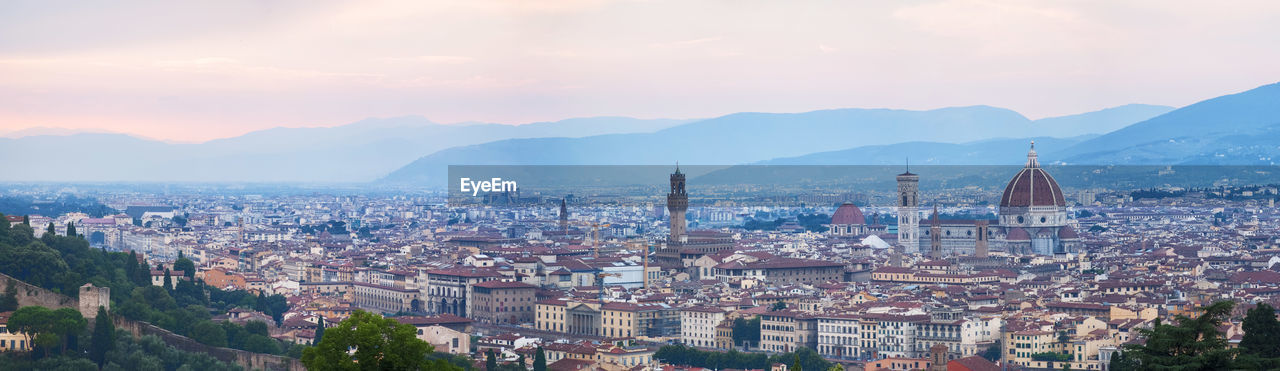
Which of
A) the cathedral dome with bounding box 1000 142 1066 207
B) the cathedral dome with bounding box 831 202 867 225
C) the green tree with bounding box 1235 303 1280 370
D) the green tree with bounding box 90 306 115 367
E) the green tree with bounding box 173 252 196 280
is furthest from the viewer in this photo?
the cathedral dome with bounding box 831 202 867 225

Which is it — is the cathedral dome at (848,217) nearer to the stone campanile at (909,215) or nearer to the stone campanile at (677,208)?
the stone campanile at (909,215)

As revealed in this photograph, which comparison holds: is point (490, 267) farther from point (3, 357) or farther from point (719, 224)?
point (719, 224)

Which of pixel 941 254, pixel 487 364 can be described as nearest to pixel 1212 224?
pixel 941 254

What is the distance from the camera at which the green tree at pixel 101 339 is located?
37.8 m

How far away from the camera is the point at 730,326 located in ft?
161

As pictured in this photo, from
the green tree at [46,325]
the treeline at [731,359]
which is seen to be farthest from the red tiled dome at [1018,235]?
the green tree at [46,325]

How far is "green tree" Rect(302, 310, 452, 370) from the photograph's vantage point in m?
21.5

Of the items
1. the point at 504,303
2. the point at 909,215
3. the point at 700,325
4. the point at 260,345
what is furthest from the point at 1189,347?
the point at 909,215

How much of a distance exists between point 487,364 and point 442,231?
69283 millimetres

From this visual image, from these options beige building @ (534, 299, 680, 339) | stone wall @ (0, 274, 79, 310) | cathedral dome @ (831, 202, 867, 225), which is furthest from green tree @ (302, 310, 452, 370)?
cathedral dome @ (831, 202, 867, 225)

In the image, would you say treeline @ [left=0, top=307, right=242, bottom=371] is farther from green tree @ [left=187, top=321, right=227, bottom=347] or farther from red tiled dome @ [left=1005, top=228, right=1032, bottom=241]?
red tiled dome @ [left=1005, top=228, right=1032, bottom=241]

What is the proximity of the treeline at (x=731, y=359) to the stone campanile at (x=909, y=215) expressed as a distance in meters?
44.3

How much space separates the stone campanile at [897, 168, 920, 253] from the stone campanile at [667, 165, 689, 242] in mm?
14140

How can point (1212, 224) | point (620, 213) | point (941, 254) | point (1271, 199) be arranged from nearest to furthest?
point (941, 254), point (1212, 224), point (1271, 199), point (620, 213)
